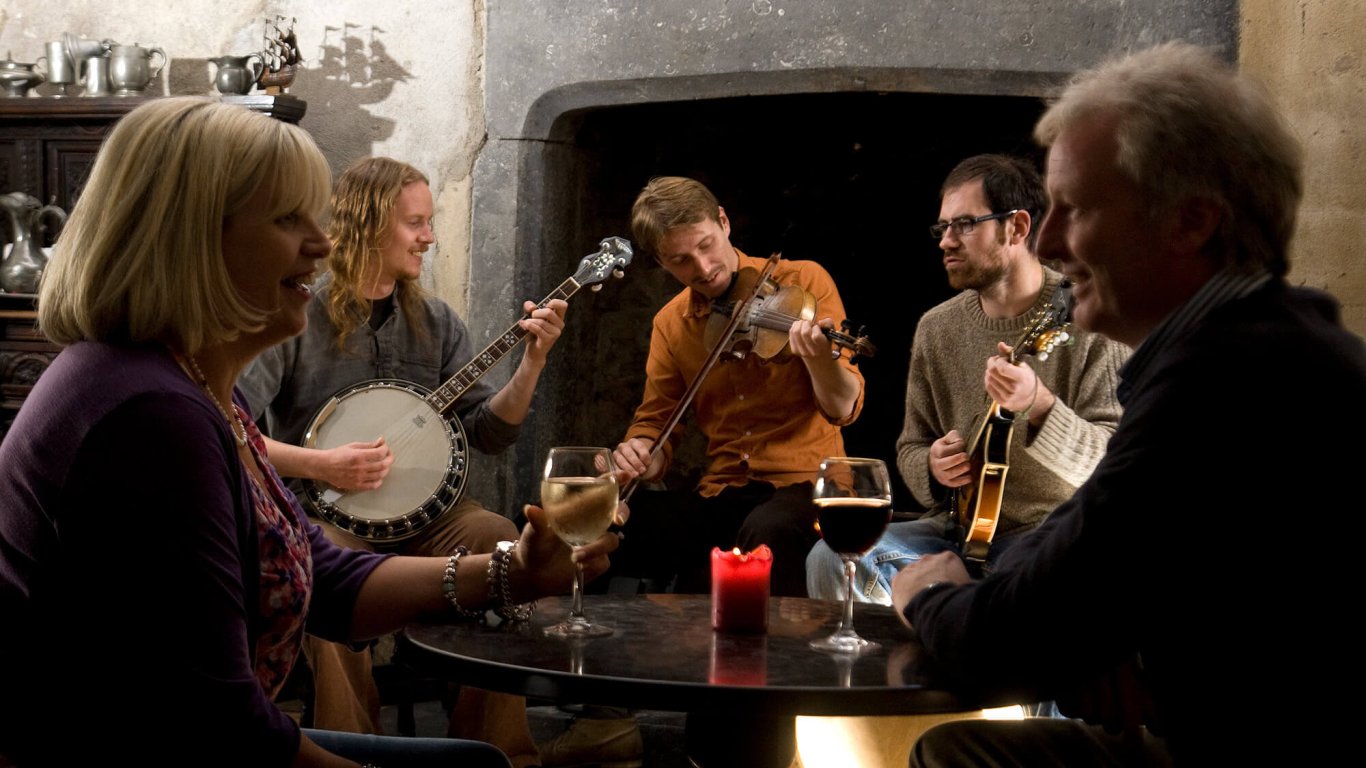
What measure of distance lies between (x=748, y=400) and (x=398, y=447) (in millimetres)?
954

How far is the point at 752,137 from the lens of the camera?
4898 millimetres

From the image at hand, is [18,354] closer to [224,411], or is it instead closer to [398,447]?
[398,447]

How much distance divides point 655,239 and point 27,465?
8.14 ft

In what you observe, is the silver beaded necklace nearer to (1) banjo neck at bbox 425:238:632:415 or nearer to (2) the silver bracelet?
(2) the silver bracelet

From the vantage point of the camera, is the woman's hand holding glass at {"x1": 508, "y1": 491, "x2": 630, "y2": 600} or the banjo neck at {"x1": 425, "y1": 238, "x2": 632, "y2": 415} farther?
the banjo neck at {"x1": 425, "y1": 238, "x2": 632, "y2": 415}

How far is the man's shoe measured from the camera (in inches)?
130

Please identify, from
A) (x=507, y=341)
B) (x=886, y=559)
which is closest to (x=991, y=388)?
(x=886, y=559)

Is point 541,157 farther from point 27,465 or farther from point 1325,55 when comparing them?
point 27,465

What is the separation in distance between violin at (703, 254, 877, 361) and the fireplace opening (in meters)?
1.05

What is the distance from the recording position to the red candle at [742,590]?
68.9 inches

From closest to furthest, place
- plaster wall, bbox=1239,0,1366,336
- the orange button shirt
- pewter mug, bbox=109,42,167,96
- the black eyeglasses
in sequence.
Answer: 1. the black eyeglasses
2. plaster wall, bbox=1239,0,1366,336
3. the orange button shirt
4. pewter mug, bbox=109,42,167,96

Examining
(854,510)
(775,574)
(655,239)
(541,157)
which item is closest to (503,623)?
(854,510)

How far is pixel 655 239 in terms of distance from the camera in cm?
368

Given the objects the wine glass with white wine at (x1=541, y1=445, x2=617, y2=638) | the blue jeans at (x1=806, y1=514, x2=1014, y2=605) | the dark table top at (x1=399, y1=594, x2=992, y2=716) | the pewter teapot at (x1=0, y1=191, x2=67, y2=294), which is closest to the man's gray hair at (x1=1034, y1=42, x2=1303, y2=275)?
the dark table top at (x1=399, y1=594, x2=992, y2=716)
